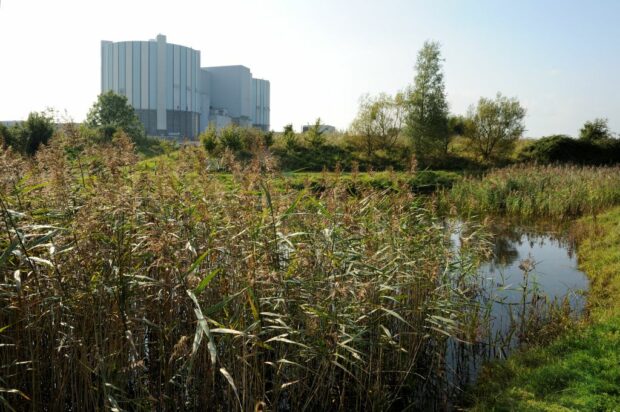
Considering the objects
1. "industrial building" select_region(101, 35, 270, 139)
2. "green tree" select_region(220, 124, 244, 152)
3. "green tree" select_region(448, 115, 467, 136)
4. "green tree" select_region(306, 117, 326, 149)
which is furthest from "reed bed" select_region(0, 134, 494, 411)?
"industrial building" select_region(101, 35, 270, 139)

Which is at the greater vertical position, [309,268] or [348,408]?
[309,268]

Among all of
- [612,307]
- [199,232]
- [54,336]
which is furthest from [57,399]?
[612,307]

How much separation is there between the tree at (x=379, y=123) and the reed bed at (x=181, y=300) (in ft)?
81.4

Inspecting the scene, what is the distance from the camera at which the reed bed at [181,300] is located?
3.09 meters

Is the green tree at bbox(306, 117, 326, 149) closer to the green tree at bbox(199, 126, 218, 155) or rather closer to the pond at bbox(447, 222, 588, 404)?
the green tree at bbox(199, 126, 218, 155)

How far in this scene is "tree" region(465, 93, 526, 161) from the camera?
89.4 feet

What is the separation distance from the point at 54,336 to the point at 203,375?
3.13 ft

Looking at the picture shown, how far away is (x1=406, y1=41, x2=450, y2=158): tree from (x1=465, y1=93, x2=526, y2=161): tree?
169 centimetres

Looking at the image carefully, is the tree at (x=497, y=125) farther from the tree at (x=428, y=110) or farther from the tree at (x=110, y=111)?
the tree at (x=110, y=111)

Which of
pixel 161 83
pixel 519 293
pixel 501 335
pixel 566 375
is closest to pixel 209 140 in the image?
pixel 519 293

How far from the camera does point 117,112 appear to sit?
35.2m

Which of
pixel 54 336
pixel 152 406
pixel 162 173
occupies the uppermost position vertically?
pixel 162 173

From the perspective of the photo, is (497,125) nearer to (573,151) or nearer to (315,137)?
(573,151)

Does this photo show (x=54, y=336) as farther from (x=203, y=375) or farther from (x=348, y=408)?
(x=348, y=408)
